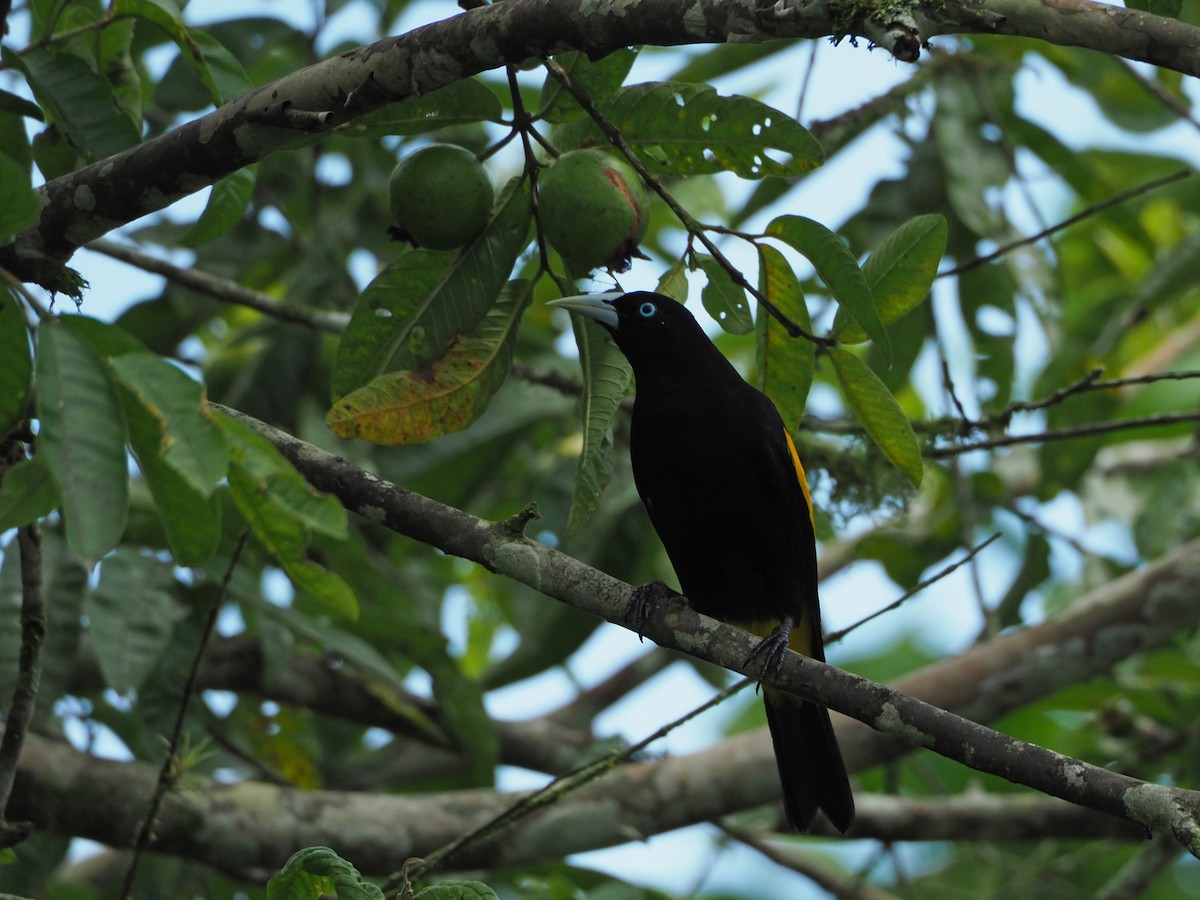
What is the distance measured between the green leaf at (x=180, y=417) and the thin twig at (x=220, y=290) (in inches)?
81.3

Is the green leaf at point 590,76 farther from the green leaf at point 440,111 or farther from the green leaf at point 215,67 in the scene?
the green leaf at point 215,67

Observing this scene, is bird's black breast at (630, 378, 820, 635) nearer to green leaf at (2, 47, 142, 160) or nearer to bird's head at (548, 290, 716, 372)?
bird's head at (548, 290, 716, 372)

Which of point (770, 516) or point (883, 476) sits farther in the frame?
point (883, 476)

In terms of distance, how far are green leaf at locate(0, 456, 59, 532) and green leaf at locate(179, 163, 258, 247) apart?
119cm

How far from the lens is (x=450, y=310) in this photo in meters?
3.02

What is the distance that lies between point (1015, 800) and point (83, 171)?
13.3ft

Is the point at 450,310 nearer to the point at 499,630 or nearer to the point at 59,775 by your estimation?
the point at 59,775

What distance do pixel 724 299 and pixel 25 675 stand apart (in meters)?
1.69

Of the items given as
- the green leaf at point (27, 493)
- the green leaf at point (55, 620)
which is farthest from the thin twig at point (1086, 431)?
the green leaf at point (55, 620)

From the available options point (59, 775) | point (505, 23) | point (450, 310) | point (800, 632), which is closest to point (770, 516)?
point (800, 632)

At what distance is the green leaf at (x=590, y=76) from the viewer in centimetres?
285

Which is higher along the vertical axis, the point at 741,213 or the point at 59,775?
the point at 741,213

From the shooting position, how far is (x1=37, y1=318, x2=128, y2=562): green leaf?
1685 millimetres

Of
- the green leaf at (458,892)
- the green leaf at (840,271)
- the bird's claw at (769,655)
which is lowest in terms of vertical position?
the green leaf at (458,892)
